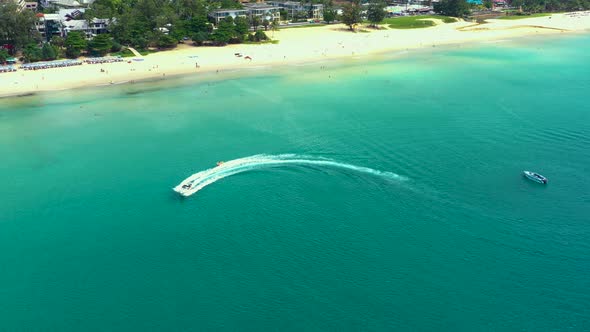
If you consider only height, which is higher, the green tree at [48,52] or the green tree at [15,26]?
the green tree at [15,26]

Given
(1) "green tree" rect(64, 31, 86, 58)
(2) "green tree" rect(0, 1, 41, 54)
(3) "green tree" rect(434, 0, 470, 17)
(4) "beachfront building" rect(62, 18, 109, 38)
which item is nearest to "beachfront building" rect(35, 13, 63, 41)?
(4) "beachfront building" rect(62, 18, 109, 38)

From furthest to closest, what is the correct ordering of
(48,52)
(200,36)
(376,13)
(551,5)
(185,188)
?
(551,5)
(376,13)
(200,36)
(48,52)
(185,188)

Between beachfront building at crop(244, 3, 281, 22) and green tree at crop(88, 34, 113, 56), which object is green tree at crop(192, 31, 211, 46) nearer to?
green tree at crop(88, 34, 113, 56)

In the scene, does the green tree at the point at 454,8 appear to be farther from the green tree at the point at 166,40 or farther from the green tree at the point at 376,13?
the green tree at the point at 166,40

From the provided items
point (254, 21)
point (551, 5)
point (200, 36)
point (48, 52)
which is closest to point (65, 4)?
point (48, 52)

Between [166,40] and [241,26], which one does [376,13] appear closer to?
[241,26]

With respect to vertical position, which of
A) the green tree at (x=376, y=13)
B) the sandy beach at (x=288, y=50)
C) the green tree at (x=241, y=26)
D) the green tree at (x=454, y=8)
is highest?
the green tree at (x=454, y=8)

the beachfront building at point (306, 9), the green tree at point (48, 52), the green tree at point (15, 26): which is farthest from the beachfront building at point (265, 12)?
the green tree at point (15, 26)
